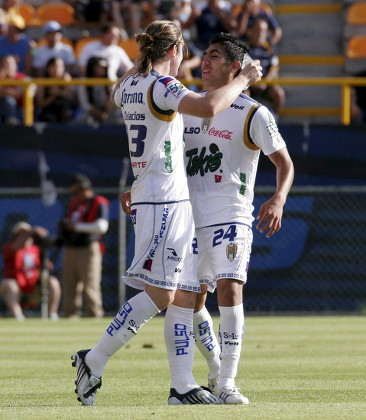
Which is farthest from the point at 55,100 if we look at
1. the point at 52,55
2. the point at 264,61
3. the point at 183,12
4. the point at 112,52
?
the point at 264,61

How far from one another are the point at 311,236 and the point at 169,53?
11.8m

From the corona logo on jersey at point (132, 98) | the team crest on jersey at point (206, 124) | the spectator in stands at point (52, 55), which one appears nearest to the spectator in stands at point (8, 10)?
the spectator in stands at point (52, 55)

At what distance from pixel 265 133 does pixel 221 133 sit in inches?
13.9

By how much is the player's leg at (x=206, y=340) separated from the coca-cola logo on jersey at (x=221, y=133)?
97cm

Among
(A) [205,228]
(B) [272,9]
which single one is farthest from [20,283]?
(A) [205,228]

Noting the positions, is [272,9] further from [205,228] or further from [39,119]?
[205,228]

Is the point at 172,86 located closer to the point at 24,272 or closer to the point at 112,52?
the point at 24,272

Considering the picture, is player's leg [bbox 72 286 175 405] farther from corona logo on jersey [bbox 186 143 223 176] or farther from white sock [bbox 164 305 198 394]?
corona logo on jersey [bbox 186 143 223 176]

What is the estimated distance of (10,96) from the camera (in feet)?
60.6

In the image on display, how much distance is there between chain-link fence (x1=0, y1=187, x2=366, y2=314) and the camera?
1778 centimetres

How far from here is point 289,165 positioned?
674 cm

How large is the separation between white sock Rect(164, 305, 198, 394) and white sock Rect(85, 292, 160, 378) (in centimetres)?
16

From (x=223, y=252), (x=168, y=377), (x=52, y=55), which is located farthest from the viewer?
(x=52, y=55)

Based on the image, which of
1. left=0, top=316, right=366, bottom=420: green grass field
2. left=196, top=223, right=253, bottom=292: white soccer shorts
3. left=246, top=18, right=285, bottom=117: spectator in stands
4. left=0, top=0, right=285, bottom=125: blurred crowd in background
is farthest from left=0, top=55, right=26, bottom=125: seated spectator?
left=196, top=223, right=253, bottom=292: white soccer shorts
